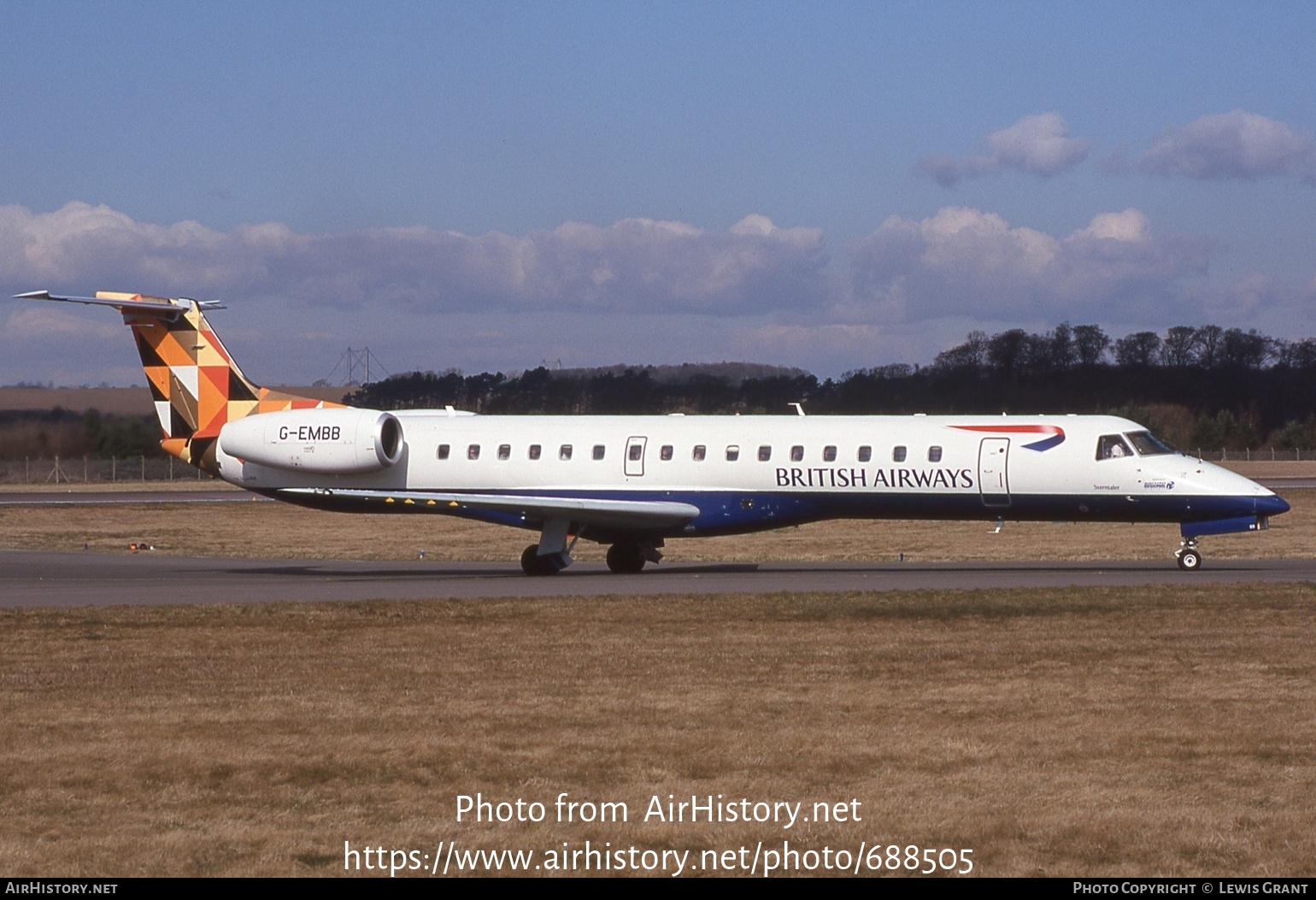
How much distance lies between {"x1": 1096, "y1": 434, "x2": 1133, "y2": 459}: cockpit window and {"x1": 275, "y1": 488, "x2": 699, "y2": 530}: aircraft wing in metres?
6.89

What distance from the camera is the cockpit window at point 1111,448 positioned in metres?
25.6

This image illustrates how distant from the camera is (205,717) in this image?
1168 centimetres

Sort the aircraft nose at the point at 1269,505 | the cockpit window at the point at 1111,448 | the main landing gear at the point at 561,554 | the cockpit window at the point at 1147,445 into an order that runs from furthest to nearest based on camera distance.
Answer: the main landing gear at the point at 561,554
the cockpit window at the point at 1147,445
the cockpit window at the point at 1111,448
the aircraft nose at the point at 1269,505

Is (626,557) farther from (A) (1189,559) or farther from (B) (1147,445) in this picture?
(A) (1189,559)

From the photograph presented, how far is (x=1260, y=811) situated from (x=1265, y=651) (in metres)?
6.96

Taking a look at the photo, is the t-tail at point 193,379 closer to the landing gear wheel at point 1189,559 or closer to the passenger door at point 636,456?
the passenger door at point 636,456

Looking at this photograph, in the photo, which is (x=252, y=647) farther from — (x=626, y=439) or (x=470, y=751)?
(x=626, y=439)

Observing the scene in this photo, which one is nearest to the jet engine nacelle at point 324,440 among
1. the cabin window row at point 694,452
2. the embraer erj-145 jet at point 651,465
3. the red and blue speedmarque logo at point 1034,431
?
the embraer erj-145 jet at point 651,465

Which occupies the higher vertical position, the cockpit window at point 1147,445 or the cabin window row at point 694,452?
the cockpit window at point 1147,445

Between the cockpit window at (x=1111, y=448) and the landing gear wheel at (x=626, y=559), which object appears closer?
the cockpit window at (x=1111, y=448)

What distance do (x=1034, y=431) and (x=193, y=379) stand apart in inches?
635

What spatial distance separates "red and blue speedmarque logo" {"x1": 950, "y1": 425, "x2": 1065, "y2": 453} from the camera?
25844mm

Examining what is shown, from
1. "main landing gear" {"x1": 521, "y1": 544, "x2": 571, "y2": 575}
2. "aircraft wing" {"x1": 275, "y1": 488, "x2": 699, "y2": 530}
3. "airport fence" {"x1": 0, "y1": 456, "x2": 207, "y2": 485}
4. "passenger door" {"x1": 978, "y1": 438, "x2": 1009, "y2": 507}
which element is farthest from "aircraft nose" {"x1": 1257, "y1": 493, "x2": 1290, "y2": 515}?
"airport fence" {"x1": 0, "y1": 456, "x2": 207, "y2": 485}

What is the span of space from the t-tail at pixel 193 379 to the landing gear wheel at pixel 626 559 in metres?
6.55
